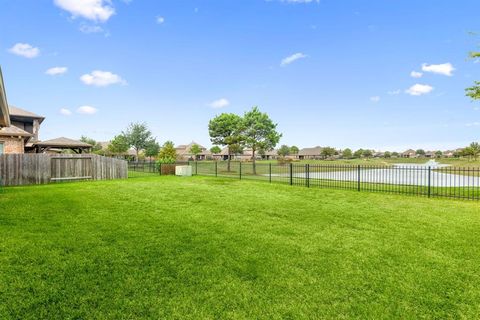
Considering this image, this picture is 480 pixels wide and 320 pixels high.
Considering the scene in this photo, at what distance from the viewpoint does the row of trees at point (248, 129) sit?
33.6 m

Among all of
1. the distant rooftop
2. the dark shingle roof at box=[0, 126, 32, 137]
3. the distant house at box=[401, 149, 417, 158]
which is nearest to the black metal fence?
the dark shingle roof at box=[0, 126, 32, 137]

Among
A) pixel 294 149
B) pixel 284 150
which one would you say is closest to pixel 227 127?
pixel 284 150

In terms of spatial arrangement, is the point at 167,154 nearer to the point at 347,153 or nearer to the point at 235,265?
the point at 235,265

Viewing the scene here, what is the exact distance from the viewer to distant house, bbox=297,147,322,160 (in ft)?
378

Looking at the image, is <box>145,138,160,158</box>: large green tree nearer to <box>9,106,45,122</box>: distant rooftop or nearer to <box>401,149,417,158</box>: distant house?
<box>9,106,45,122</box>: distant rooftop

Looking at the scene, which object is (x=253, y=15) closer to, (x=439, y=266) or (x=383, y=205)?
(x=383, y=205)

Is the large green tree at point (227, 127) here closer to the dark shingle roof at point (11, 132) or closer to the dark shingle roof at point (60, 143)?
the dark shingle roof at point (60, 143)

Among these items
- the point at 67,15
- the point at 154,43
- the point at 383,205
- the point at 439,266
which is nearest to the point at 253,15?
the point at 154,43

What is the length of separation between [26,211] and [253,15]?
19.9 meters

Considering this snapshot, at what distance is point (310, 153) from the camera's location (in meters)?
119

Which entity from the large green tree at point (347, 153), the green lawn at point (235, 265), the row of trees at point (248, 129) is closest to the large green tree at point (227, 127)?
the row of trees at point (248, 129)

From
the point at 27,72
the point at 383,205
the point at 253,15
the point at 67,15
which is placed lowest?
the point at 383,205

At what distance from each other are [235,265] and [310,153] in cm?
11932

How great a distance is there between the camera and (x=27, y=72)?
21.3 meters
